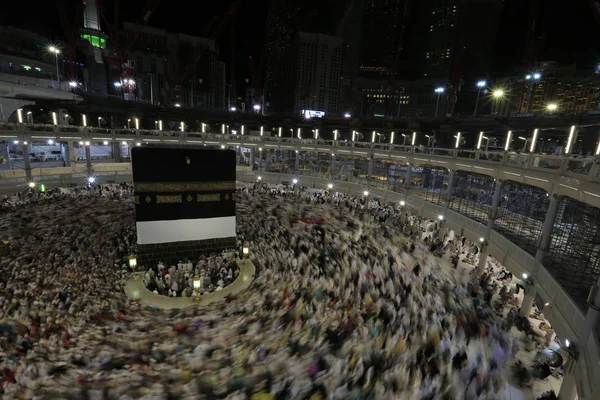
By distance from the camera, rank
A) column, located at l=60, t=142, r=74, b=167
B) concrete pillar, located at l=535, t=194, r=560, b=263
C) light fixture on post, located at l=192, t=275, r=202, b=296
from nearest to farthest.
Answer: concrete pillar, located at l=535, t=194, r=560, b=263 < light fixture on post, located at l=192, t=275, r=202, b=296 < column, located at l=60, t=142, r=74, b=167

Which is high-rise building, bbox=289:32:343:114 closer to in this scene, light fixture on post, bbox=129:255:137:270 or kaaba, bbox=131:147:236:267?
kaaba, bbox=131:147:236:267

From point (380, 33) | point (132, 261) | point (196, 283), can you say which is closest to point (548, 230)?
point (196, 283)

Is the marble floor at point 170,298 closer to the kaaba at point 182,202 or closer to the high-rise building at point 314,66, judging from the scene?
the kaaba at point 182,202

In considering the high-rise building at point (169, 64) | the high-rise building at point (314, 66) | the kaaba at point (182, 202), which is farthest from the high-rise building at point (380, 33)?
the kaaba at point (182, 202)

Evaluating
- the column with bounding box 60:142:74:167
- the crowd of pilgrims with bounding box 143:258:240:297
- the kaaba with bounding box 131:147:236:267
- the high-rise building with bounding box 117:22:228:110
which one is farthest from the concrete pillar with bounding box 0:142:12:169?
the high-rise building with bounding box 117:22:228:110

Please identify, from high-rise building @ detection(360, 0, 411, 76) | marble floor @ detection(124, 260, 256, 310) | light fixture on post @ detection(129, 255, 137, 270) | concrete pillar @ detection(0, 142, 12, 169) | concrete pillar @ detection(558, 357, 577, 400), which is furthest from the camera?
high-rise building @ detection(360, 0, 411, 76)

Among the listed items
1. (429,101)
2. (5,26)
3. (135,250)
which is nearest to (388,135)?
(429,101)

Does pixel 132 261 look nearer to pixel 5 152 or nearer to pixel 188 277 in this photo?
pixel 188 277
